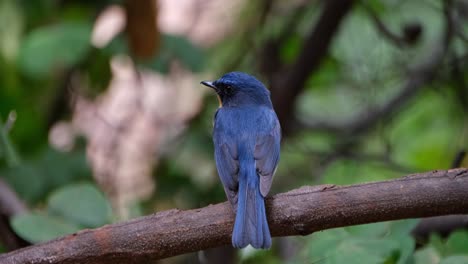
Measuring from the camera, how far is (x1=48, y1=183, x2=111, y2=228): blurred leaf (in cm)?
329

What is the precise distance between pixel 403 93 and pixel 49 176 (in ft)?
7.50

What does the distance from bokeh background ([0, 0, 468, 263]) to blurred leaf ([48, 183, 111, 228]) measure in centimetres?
43

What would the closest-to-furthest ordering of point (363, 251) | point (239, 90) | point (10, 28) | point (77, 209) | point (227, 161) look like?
point (363, 251)
point (227, 161)
point (77, 209)
point (239, 90)
point (10, 28)

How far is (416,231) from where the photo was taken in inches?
144

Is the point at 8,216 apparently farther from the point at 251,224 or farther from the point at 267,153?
the point at 251,224

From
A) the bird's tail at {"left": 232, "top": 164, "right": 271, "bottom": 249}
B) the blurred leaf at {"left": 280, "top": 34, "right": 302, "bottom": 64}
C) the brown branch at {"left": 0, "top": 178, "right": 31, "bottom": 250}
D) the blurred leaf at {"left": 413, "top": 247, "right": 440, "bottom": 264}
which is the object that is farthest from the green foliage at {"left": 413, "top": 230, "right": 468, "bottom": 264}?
the blurred leaf at {"left": 280, "top": 34, "right": 302, "bottom": 64}

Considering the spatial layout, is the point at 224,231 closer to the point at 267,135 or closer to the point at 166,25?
the point at 267,135

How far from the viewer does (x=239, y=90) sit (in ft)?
12.4

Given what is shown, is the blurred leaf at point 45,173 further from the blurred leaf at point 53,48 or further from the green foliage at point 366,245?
the green foliage at point 366,245

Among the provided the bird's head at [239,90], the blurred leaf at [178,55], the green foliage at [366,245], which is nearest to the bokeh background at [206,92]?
the blurred leaf at [178,55]

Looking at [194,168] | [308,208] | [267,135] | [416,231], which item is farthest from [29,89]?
[308,208]

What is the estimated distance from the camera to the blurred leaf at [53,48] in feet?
14.2

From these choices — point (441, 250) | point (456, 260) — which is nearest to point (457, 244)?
point (441, 250)

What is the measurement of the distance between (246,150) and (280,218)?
66cm
